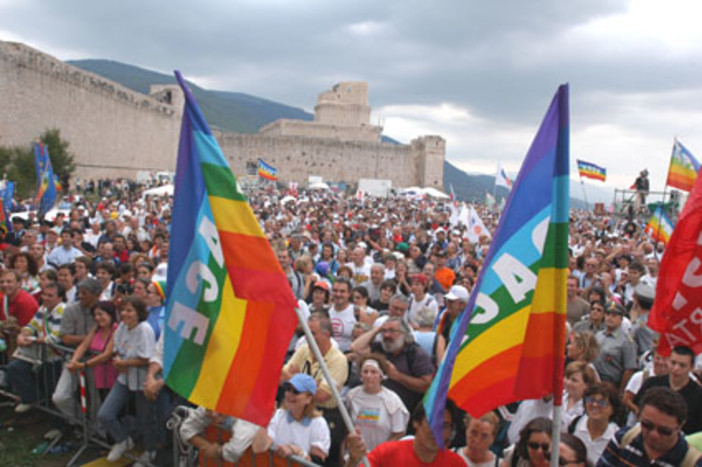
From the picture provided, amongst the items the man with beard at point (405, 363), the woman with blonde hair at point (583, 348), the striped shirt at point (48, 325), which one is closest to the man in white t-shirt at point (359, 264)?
the man with beard at point (405, 363)

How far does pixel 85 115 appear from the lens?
132 feet

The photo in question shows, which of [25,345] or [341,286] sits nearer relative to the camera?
[25,345]

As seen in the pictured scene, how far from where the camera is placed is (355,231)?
15.9 metres

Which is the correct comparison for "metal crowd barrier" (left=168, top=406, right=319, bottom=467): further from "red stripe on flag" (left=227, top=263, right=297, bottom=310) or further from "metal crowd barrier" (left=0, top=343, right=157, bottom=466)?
"red stripe on flag" (left=227, top=263, right=297, bottom=310)

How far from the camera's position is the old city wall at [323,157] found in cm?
6969

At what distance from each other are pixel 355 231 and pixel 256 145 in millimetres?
56749

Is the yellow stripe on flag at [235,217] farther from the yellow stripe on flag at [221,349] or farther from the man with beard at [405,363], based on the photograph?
the man with beard at [405,363]

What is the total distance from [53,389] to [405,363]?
3.64 metres

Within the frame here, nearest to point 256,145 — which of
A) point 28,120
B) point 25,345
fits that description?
point 28,120

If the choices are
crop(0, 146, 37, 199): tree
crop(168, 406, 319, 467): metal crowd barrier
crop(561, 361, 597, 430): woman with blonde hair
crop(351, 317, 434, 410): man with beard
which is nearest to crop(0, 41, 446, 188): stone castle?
crop(0, 146, 37, 199): tree

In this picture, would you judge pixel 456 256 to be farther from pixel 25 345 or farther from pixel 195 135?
pixel 195 135

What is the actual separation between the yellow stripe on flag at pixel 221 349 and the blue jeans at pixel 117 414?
2099mm

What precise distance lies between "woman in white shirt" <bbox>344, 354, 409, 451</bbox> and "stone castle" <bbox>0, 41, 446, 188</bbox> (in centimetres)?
3207

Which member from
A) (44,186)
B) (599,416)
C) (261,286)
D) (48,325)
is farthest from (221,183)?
(44,186)
